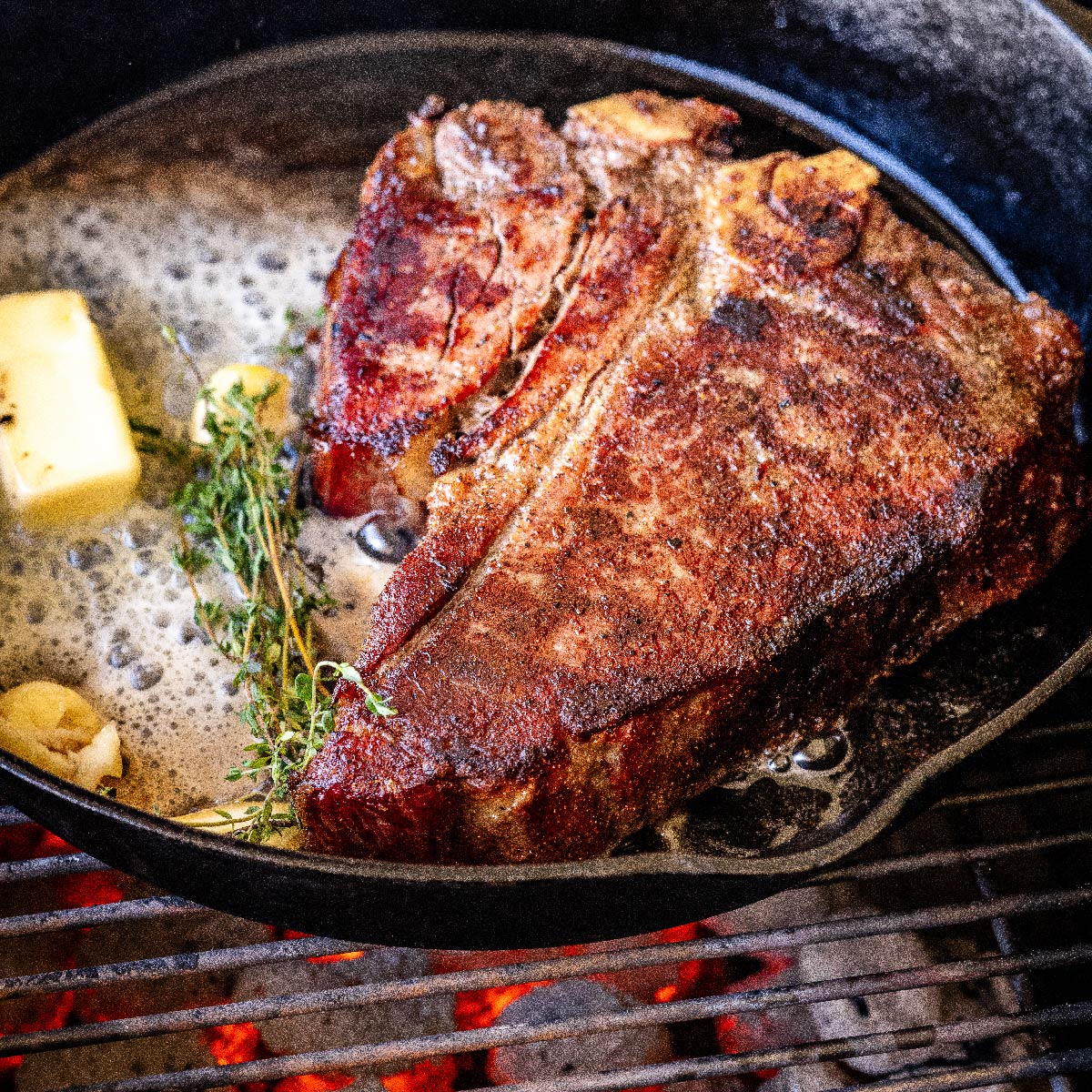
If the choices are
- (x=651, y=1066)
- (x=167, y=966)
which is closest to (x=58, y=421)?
(x=167, y=966)

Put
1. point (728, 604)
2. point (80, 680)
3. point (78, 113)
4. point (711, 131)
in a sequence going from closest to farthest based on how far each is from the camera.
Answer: point (728, 604) → point (80, 680) → point (711, 131) → point (78, 113)

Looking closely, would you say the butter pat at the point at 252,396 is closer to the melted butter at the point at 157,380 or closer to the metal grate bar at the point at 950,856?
the melted butter at the point at 157,380

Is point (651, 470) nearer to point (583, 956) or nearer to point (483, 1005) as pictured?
point (583, 956)

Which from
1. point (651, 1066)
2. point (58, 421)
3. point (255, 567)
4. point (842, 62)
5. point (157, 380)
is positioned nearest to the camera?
point (651, 1066)

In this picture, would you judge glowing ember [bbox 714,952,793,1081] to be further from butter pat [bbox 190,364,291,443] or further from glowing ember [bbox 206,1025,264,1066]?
butter pat [bbox 190,364,291,443]

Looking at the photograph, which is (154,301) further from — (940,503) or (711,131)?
(940,503)

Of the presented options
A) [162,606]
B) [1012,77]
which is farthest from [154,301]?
[1012,77]
